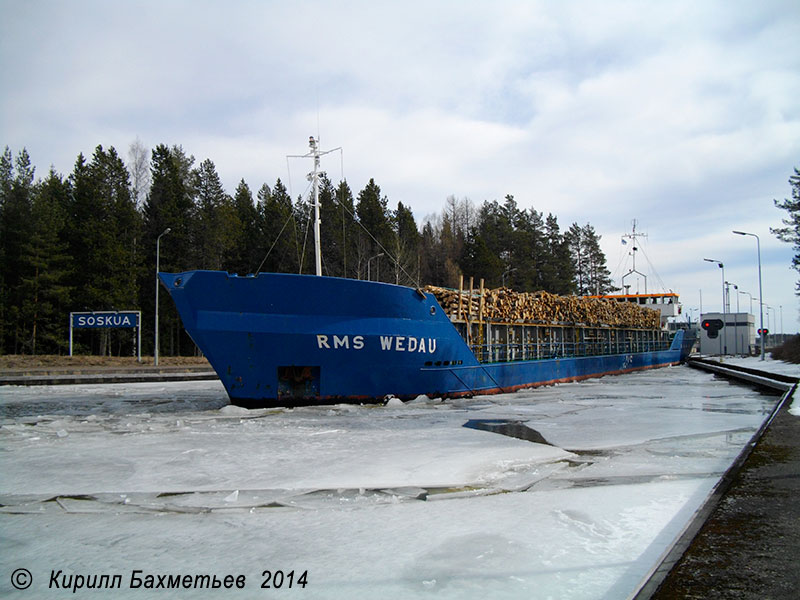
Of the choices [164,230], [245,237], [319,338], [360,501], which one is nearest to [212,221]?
[164,230]

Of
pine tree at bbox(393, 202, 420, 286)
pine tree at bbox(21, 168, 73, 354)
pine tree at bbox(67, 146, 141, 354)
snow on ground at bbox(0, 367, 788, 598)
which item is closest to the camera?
snow on ground at bbox(0, 367, 788, 598)

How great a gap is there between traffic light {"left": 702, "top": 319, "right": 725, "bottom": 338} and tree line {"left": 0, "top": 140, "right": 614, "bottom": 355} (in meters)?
19.2

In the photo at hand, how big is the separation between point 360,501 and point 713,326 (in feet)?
211

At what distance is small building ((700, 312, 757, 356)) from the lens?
60844mm

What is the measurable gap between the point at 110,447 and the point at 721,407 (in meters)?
12.9

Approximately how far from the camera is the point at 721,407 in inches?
528

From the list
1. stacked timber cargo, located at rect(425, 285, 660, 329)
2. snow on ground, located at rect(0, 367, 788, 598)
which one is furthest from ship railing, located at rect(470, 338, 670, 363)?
snow on ground, located at rect(0, 367, 788, 598)

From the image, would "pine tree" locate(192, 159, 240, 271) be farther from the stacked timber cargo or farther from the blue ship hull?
the blue ship hull

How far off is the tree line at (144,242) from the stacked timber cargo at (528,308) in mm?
6778

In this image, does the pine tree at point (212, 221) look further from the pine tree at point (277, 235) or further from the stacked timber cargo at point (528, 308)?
the stacked timber cargo at point (528, 308)

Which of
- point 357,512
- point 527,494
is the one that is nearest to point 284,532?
point 357,512

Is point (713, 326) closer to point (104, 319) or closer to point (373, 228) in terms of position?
point (373, 228)

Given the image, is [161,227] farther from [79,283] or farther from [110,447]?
[110,447]

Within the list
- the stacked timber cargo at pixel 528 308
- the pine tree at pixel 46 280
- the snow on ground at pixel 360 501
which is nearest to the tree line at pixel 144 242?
the pine tree at pixel 46 280
